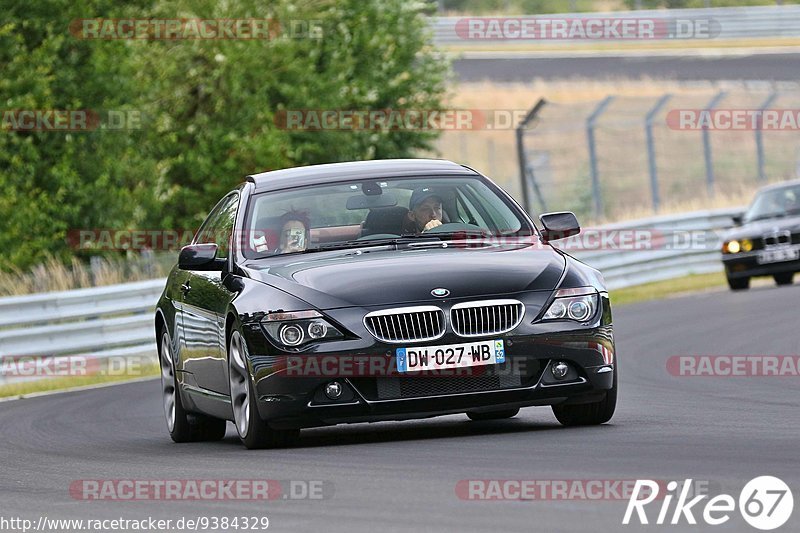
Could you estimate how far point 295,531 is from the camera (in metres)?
6.68

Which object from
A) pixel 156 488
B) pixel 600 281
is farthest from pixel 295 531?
pixel 600 281

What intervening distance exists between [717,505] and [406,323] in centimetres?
283

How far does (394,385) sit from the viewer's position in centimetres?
916

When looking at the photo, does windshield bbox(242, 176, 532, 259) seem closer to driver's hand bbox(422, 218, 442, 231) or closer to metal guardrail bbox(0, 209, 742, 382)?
driver's hand bbox(422, 218, 442, 231)

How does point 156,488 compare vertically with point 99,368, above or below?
above

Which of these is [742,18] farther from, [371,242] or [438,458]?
[438,458]

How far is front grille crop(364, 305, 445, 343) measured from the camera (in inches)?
359

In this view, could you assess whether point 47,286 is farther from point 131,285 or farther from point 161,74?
point 161,74

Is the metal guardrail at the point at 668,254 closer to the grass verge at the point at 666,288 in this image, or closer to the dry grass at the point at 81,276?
the grass verge at the point at 666,288

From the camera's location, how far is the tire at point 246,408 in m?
9.47

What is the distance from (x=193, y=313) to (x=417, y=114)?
2545 centimetres

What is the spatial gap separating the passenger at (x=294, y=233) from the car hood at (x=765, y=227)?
14.1 meters

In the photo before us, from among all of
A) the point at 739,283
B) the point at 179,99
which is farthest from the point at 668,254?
the point at 179,99

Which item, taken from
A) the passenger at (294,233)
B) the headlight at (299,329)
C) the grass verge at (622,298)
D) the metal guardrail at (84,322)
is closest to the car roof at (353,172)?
the passenger at (294,233)
